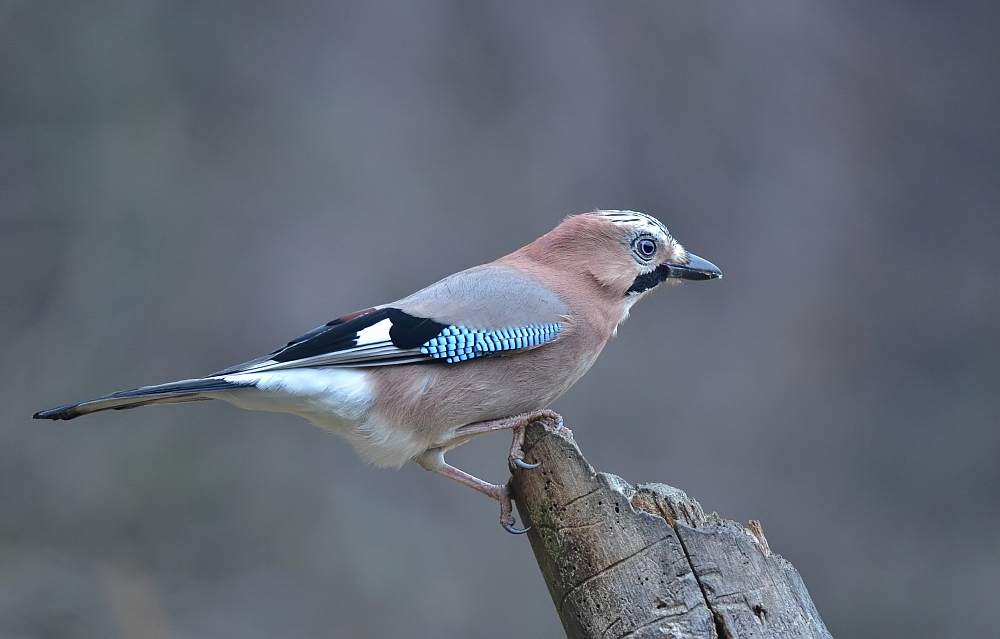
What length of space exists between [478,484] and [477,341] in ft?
1.87

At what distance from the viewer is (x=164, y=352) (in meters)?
7.15

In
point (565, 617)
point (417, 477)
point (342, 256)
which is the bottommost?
point (417, 477)

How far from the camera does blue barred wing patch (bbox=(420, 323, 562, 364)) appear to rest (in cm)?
375

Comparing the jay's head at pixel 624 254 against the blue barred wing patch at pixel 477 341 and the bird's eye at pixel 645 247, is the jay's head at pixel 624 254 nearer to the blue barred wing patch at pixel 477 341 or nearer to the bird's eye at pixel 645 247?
the bird's eye at pixel 645 247

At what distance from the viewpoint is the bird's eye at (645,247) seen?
13.7ft

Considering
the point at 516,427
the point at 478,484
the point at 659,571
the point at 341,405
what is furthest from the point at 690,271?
the point at 659,571

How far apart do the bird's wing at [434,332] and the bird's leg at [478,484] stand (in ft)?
1.58

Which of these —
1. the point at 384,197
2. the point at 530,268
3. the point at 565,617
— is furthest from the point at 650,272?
the point at 384,197

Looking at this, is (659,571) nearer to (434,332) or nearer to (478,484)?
(478,484)

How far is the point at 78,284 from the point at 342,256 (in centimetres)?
215

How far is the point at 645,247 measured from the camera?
4.20 m

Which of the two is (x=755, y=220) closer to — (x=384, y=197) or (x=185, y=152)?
(x=384, y=197)

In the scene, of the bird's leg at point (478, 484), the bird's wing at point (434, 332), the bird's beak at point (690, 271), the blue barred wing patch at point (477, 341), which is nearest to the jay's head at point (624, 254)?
the bird's beak at point (690, 271)

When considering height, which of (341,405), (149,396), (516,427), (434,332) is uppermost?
(149,396)
